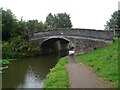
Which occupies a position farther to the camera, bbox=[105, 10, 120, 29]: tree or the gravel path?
bbox=[105, 10, 120, 29]: tree

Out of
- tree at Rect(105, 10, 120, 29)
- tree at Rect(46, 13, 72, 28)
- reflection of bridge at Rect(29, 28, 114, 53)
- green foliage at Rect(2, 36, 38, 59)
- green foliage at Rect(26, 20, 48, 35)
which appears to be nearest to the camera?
reflection of bridge at Rect(29, 28, 114, 53)

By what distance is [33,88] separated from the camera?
2125cm

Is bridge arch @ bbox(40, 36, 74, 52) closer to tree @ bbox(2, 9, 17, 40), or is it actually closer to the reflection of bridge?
the reflection of bridge

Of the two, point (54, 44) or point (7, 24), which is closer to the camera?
point (7, 24)

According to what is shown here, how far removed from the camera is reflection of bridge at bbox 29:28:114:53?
1519 inches

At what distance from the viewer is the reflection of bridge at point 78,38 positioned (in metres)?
38.6

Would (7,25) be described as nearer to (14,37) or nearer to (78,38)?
(14,37)

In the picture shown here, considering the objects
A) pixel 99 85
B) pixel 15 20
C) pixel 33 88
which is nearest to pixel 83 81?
pixel 99 85

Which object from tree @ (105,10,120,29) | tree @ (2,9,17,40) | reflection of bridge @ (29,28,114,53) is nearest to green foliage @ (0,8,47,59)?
tree @ (2,9,17,40)

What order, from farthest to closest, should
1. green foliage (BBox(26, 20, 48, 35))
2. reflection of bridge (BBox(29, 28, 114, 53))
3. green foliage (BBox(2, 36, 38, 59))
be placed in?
green foliage (BBox(26, 20, 48, 35))
green foliage (BBox(2, 36, 38, 59))
reflection of bridge (BBox(29, 28, 114, 53))

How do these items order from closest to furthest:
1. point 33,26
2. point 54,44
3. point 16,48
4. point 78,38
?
point 78,38, point 16,48, point 33,26, point 54,44

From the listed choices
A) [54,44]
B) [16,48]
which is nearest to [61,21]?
[54,44]

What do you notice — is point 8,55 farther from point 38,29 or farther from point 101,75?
point 101,75

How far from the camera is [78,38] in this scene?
43.8 metres
